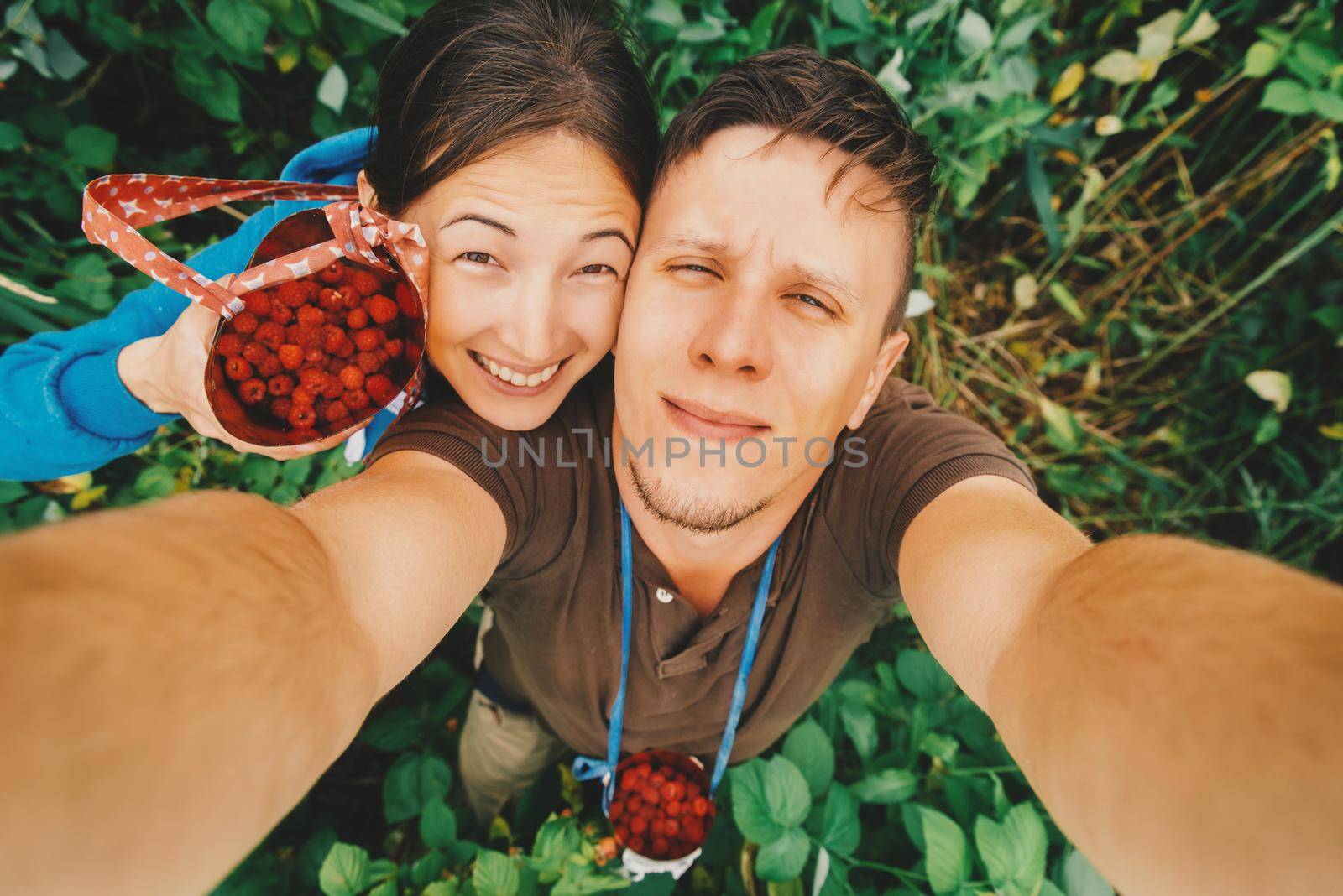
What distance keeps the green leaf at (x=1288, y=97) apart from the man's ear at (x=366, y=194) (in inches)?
84.6

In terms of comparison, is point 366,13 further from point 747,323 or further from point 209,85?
point 747,323

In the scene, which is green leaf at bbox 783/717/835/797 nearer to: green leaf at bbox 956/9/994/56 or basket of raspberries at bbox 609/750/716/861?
basket of raspberries at bbox 609/750/716/861

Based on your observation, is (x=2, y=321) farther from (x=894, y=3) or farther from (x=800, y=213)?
(x=894, y=3)

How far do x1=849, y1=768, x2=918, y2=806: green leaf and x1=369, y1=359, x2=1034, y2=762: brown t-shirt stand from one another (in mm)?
281

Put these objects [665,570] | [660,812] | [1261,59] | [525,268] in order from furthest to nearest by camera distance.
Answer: [1261,59] → [660,812] → [665,570] → [525,268]

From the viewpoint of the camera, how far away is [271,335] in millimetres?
1070

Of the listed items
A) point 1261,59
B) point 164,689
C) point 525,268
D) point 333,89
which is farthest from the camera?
point 1261,59

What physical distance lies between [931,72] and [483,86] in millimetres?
1328

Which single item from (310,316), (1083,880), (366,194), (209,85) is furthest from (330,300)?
(1083,880)

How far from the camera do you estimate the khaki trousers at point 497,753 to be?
6.22 feet

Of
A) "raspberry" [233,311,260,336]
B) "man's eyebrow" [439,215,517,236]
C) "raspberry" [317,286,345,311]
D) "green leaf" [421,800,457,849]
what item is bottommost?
"green leaf" [421,800,457,849]

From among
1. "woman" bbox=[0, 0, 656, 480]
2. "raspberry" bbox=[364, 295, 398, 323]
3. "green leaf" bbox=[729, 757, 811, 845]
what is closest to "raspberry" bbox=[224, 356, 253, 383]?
"woman" bbox=[0, 0, 656, 480]

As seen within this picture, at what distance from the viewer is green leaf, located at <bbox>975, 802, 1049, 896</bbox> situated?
1.18 meters

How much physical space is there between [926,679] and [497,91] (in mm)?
1649
